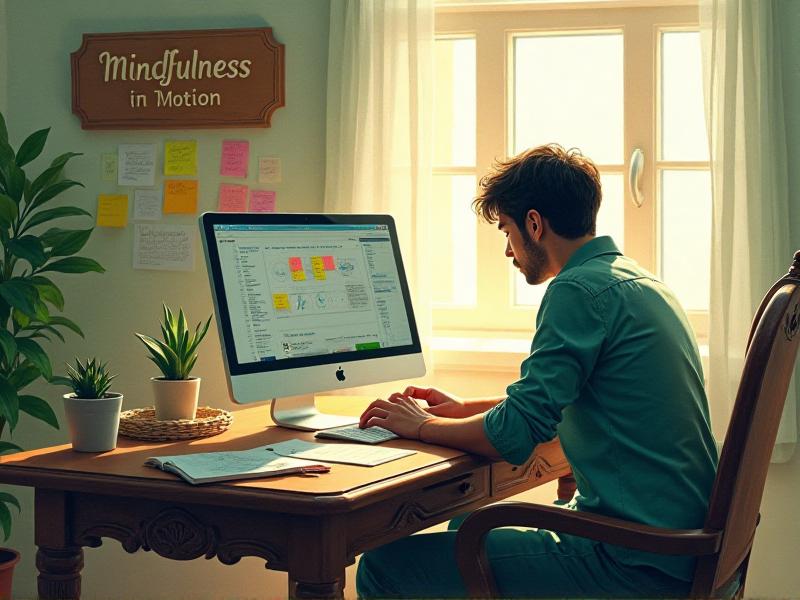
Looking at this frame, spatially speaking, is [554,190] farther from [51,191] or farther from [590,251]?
[51,191]

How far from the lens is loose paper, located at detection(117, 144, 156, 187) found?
3.24 m

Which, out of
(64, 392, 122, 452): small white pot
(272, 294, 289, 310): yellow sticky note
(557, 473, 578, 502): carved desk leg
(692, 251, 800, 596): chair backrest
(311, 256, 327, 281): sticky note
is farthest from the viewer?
(557, 473, 578, 502): carved desk leg

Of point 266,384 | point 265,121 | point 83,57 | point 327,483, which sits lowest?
point 327,483

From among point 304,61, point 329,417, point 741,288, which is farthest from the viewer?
point 304,61

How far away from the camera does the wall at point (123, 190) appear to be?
314 centimetres

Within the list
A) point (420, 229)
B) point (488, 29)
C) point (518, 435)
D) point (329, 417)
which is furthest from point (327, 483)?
point (488, 29)

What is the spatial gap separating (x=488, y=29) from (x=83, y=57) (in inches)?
48.1

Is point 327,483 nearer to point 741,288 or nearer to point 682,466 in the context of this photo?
point 682,466

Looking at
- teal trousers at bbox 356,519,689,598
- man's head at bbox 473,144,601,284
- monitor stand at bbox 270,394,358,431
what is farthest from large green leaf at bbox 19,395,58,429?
man's head at bbox 473,144,601,284

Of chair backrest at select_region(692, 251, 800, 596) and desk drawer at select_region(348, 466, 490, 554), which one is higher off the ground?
chair backrest at select_region(692, 251, 800, 596)

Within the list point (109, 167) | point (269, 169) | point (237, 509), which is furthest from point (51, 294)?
point (237, 509)

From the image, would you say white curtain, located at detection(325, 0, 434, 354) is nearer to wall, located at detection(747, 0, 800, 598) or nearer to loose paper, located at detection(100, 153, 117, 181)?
loose paper, located at detection(100, 153, 117, 181)

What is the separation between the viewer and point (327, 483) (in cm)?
179

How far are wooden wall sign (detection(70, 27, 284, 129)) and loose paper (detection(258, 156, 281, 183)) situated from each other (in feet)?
0.33
